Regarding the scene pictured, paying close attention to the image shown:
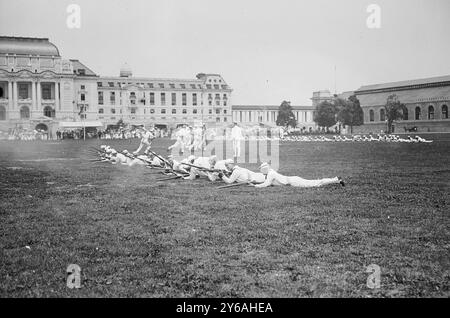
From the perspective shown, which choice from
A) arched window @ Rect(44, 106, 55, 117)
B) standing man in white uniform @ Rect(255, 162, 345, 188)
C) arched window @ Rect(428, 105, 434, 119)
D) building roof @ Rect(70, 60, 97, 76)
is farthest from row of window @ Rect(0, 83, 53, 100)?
standing man in white uniform @ Rect(255, 162, 345, 188)

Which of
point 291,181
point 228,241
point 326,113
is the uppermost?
point 326,113

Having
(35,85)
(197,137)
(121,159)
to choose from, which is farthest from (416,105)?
(121,159)

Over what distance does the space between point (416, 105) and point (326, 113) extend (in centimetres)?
1769

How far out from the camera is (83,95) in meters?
91.1

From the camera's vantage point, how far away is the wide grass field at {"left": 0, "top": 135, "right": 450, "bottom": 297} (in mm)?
4789

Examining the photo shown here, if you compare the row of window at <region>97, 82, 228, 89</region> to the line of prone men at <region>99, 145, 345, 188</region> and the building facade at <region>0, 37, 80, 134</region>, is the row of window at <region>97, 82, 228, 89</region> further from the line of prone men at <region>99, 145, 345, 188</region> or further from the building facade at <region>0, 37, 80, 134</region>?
the line of prone men at <region>99, 145, 345, 188</region>

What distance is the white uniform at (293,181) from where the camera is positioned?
451 inches

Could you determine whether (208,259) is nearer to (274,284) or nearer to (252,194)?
(274,284)

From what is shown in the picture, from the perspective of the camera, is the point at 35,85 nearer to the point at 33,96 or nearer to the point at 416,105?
the point at 33,96

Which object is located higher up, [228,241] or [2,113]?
[2,113]

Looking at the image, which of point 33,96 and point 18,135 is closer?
point 18,135

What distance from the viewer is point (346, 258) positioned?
219 inches

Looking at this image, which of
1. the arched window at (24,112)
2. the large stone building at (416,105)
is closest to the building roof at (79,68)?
the arched window at (24,112)
